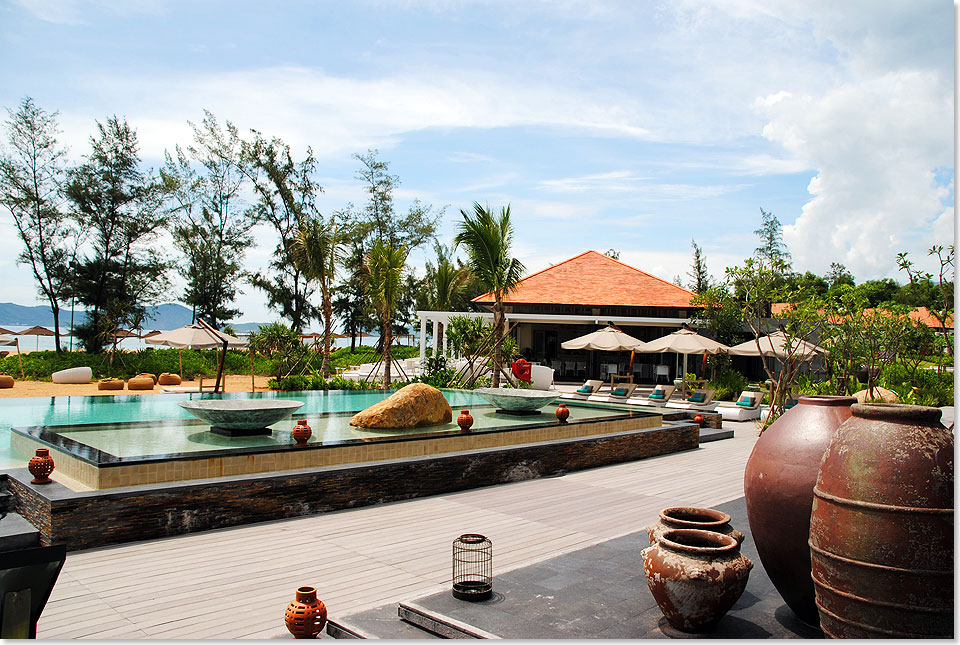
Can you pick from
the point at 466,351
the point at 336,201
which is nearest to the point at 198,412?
the point at 466,351

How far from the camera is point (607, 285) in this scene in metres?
26.8

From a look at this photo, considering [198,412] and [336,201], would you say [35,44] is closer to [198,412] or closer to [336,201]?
[198,412]

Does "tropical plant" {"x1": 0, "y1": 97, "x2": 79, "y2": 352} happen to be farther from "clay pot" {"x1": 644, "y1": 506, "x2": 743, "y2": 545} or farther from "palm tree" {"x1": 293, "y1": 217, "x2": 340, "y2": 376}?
"clay pot" {"x1": 644, "y1": 506, "x2": 743, "y2": 545}

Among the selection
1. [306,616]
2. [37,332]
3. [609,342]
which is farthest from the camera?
[37,332]

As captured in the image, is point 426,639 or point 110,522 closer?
point 426,639

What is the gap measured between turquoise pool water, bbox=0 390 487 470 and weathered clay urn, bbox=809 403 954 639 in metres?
9.15

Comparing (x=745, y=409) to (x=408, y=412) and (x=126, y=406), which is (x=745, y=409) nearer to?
(x=408, y=412)

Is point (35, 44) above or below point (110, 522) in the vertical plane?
above

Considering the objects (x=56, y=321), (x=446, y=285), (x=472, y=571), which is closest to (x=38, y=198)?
(x=56, y=321)

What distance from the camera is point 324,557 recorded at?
17.6 ft

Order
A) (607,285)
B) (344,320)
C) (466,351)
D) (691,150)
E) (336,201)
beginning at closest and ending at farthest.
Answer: (691,150) → (466,351) → (607,285) → (336,201) → (344,320)

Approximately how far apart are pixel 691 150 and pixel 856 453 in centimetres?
362

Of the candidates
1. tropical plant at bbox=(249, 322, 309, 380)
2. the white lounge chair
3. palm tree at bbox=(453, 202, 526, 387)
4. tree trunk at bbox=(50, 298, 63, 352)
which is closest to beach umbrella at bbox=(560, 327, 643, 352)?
palm tree at bbox=(453, 202, 526, 387)

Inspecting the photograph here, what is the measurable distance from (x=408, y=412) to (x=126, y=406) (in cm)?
689
